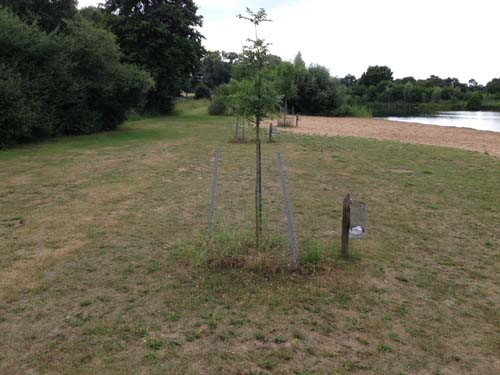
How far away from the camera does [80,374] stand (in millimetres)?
2973

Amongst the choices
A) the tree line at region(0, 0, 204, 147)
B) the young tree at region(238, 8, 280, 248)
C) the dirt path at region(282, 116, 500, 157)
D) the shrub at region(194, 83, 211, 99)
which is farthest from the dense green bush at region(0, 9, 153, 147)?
the shrub at region(194, 83, 211, 99)

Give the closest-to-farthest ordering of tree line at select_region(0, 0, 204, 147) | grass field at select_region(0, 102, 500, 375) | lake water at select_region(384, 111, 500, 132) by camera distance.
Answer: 1. grass field at select_region(0, 102, 500, 375)
2. tree line at select_region(0, 0, 204, 147)
3. lake water at select_region(384, 111, 500, 132)

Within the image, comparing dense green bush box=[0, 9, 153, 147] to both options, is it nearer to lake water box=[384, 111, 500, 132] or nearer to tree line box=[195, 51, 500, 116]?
tree line box=[195, 51, 500, 116]

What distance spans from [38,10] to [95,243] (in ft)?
80.7

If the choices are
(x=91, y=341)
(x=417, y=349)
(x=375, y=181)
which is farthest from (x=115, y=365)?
(x=375, y=181)

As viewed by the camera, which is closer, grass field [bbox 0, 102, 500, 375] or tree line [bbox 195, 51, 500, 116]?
grass field [bbox 0, 102, 500, 375]

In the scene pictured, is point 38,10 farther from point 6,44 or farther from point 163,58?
point 6,44

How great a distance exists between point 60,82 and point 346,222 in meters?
15.6

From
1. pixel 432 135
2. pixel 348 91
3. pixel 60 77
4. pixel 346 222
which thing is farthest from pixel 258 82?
pixel 348 91

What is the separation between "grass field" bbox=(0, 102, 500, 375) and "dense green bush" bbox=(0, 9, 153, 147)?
6465mm

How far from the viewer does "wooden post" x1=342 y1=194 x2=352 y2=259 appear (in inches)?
189

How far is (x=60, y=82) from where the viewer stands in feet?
56.3

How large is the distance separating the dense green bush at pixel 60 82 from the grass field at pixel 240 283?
6465mm

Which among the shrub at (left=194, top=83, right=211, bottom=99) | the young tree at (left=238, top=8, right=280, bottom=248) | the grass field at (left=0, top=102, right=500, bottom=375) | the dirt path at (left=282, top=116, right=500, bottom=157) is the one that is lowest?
the grass field at (left=0, top=102, right=500, bottom=375)
